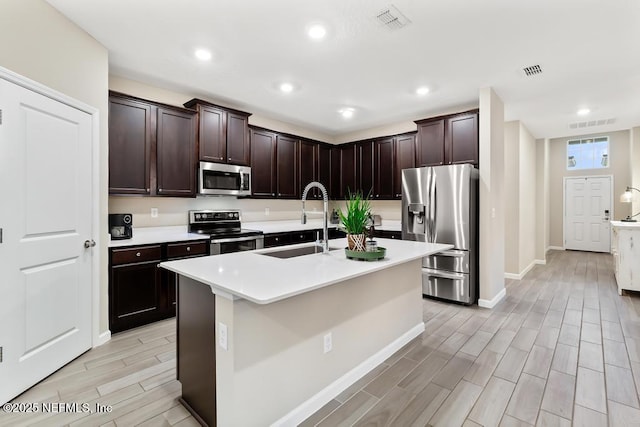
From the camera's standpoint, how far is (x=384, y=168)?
5.20m

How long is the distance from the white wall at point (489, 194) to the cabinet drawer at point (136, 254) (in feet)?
12.6

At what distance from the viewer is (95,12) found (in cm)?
234

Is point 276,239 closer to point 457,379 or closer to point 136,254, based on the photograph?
point 136,254

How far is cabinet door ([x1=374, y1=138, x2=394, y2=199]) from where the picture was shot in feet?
16.8

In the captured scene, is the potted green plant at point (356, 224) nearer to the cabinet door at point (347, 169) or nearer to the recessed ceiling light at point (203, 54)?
the recessed ceiling light at point (203, 54)

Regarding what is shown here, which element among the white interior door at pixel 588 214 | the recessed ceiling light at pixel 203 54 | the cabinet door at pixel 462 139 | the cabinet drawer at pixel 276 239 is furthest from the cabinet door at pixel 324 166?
the white interior door at pixel 588 214

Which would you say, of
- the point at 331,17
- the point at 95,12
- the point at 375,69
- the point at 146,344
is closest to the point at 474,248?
the point at 375,69

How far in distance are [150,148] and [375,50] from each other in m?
2.61

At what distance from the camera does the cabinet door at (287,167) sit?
493 cm

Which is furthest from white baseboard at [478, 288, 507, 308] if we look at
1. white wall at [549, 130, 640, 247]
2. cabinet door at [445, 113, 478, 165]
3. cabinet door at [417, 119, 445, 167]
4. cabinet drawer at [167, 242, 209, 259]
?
white wall at [549, 130, 640, 247]

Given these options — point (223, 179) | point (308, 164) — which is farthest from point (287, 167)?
point (223, 179)

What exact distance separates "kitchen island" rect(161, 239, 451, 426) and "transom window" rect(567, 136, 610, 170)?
784 centimetres

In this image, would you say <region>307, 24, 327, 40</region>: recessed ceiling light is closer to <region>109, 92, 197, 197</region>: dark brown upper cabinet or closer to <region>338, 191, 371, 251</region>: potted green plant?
<region>338, 191, 371, 251</region>: potted green plant

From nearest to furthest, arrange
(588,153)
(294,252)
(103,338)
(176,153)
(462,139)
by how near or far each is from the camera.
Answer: (294,252) → (103,338) → (176,153) → (462,139) → (588,153)
